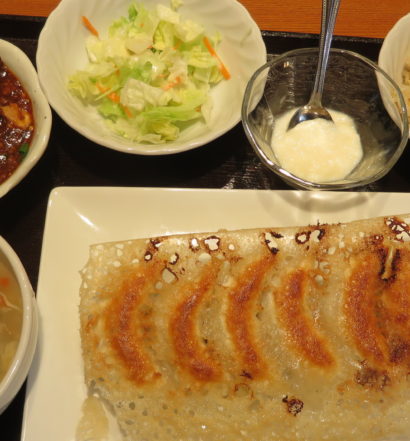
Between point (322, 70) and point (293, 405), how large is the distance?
166 cm

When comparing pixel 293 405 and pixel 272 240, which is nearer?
pixel 293 405

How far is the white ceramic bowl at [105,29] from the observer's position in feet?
7.76

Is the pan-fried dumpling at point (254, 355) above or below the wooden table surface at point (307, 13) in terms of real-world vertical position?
below

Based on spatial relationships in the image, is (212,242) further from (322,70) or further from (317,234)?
(322,70)

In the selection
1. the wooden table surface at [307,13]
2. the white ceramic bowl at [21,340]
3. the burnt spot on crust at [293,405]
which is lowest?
the burnt spot on crust at [293,405]

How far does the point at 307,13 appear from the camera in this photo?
3199 mm

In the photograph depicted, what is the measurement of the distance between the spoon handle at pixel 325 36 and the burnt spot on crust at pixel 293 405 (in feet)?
5.14

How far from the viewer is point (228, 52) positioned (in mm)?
2814

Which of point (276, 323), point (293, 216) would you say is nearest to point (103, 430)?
point (276, 323)

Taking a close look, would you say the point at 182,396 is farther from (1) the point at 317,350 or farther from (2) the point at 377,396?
(2) the point at 377,396

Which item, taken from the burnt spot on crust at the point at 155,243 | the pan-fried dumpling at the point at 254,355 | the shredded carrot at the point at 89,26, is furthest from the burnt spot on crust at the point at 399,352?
the shredded carrot at the point at 89,26

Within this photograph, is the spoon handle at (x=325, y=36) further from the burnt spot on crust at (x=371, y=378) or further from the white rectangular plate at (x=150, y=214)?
the burnt spot on crust at (x=371, y=378)

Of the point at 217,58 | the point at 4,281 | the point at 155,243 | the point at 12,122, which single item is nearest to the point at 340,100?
the point at 217,58

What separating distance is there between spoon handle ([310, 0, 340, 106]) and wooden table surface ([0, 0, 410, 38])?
2.36 feet
